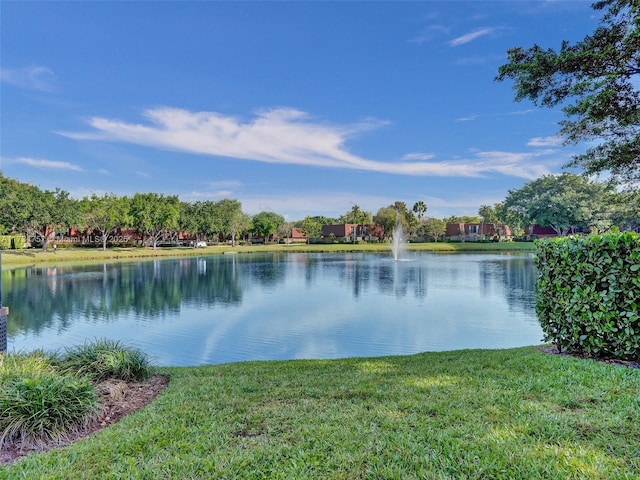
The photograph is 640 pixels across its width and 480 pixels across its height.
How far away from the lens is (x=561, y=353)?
5.22 meters

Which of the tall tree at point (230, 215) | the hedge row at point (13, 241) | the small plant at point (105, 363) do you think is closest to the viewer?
the small plant at point (105, 363)

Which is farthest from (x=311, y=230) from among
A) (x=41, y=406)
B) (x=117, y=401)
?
(x=41, y=406)

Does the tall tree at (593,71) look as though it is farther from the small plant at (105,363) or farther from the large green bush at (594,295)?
the small plant at (105,363)

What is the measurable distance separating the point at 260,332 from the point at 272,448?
7842 millimetres

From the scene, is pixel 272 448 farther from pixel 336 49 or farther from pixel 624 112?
pixel 336 49

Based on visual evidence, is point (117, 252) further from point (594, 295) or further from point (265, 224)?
point (594, 295)

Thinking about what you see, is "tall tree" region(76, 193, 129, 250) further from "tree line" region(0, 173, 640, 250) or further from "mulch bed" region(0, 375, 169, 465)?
"mulch bed" region(0, 375, 169, 465)

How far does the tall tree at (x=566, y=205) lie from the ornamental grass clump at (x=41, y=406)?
52.2 metres

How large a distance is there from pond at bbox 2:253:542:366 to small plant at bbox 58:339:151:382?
3.16 metres

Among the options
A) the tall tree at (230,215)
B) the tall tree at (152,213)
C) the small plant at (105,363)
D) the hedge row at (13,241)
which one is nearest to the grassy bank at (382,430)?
the small plant at (105,363)

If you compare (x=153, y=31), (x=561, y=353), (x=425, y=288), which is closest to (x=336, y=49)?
(x=153, y=31)

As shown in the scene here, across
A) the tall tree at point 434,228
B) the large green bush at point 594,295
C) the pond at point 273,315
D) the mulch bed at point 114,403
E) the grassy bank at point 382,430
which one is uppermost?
the tall tree at point 434,228

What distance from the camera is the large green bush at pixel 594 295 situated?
4438 millimetres

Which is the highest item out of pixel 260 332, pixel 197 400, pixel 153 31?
pixel 153 31
